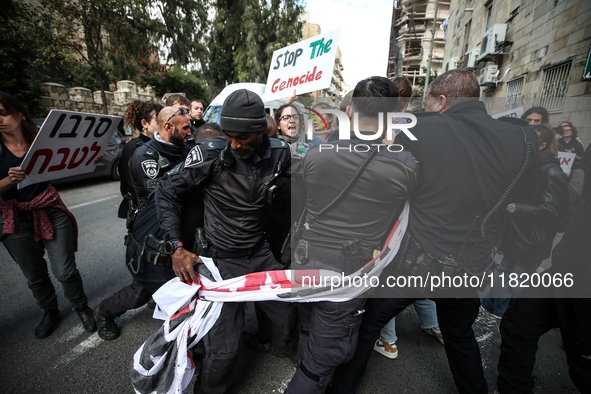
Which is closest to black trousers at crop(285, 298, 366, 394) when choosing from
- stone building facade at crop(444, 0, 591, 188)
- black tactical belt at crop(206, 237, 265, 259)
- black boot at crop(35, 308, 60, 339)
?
black tactical belt at crop(206, 237, 265, 259)

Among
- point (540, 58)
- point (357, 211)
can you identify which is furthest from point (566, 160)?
point (540, 58)

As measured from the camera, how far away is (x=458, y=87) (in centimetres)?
168

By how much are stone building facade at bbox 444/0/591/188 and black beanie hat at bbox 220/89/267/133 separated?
1429 mm

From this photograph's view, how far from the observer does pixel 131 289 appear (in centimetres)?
220

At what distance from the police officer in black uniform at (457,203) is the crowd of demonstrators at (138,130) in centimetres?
207

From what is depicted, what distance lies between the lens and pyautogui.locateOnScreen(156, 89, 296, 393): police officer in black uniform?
1.56 metres

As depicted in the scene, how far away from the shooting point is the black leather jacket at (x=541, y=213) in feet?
6.13

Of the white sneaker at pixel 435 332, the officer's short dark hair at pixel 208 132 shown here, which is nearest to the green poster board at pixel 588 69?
the white sneaker at pixel 435 332

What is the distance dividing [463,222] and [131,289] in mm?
2334

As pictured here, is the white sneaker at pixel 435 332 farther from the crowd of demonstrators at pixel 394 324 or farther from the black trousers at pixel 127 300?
the black trousers at pixel 127 300

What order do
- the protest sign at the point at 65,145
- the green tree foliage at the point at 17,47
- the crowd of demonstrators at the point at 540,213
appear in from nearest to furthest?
the crowd of demonstrators at the point at 540,213, the protest sign at the point at 65,145, the green tree foliage at the point at 17,47

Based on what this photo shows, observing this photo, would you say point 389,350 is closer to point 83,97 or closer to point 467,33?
point 83,97

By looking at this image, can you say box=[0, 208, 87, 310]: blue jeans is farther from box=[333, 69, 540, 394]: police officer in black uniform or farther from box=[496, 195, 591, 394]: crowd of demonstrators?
box=[496, 195, 591, 394]: crowd of demonstrators

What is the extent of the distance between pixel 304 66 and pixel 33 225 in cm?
295
